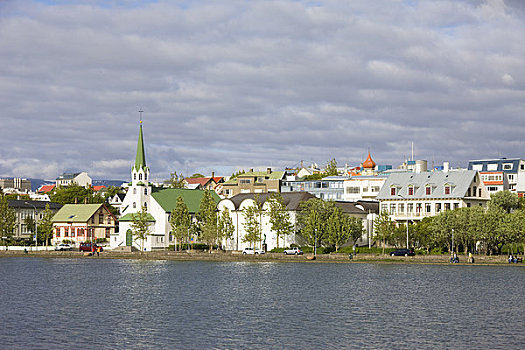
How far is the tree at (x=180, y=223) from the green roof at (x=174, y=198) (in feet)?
35.2

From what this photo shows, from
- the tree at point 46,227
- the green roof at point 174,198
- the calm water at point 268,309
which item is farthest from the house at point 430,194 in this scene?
the tree at point 46,227

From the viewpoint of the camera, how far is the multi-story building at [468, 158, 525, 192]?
178 m

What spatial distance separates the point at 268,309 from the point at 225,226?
259 feet

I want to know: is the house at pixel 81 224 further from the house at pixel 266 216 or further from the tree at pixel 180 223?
the house at pixel 266 216

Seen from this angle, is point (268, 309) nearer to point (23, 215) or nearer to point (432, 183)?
point (432, 183)

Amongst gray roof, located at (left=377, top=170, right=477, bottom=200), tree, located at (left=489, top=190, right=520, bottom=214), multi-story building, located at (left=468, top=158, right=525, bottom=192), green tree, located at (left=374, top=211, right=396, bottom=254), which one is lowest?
green tree, located at (left=374, top=211, right=396, bottom=254)

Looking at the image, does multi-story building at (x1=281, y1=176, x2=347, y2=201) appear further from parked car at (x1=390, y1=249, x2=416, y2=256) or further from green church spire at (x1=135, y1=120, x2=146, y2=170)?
parked car at (x1=390, y1=249, x2=416, y2=256)

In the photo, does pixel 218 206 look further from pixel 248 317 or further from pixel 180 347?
pixel 180 347

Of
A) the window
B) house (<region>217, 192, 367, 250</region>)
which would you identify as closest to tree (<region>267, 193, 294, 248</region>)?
house (<region>217, 192, 367, 250</region>)

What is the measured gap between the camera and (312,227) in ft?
411

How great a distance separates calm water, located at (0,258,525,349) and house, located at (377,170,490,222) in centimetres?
3101

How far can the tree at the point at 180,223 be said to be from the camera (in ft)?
468

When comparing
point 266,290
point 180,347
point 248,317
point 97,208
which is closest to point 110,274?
point 266,290

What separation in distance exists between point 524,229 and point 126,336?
7306 cm
